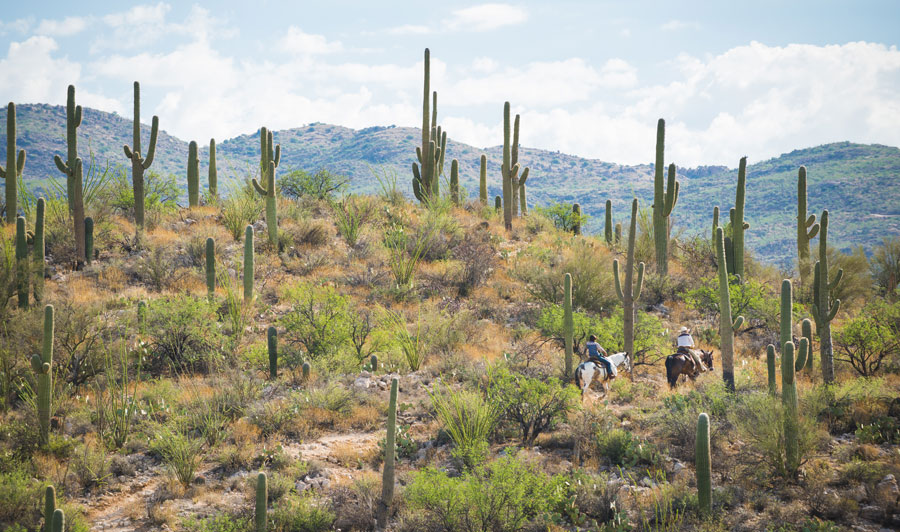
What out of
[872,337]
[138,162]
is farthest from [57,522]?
[138,162]

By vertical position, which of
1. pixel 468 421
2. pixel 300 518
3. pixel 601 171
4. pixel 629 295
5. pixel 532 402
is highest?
pixel 601 171

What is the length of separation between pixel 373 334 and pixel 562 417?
458 cm

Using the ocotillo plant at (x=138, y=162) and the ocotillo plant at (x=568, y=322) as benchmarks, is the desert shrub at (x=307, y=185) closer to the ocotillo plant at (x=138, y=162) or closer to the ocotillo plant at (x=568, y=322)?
the ocotillo plant at (x=138, y=162)

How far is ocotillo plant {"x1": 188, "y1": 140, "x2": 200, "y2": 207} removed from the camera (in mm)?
20000

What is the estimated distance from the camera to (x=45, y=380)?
8.35 m

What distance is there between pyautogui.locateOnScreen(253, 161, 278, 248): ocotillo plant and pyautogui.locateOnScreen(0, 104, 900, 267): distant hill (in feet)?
130

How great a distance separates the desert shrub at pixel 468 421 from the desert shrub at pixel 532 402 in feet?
0.68

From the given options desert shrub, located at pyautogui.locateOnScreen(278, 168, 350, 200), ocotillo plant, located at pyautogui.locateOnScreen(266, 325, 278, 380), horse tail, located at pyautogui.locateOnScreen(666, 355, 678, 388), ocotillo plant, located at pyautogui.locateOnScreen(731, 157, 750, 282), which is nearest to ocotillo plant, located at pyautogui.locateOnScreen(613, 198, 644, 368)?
horse tail, located at pyautogui.locateOnScreen(666, 355, 678, 388)

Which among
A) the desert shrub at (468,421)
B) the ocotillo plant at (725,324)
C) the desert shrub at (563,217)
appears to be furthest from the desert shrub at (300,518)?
the desert shrub at (563,217)

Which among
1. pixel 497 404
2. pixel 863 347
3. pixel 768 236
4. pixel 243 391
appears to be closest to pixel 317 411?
pixel 243 391

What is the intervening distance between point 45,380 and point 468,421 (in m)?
5.50

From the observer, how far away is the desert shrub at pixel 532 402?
30.1ft

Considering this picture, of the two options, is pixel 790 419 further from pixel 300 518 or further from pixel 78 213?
pixel 78 213

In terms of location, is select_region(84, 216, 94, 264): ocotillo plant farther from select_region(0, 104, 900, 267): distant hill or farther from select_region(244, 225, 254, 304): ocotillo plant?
select_region(0, 104, 900, 267): distant hill
